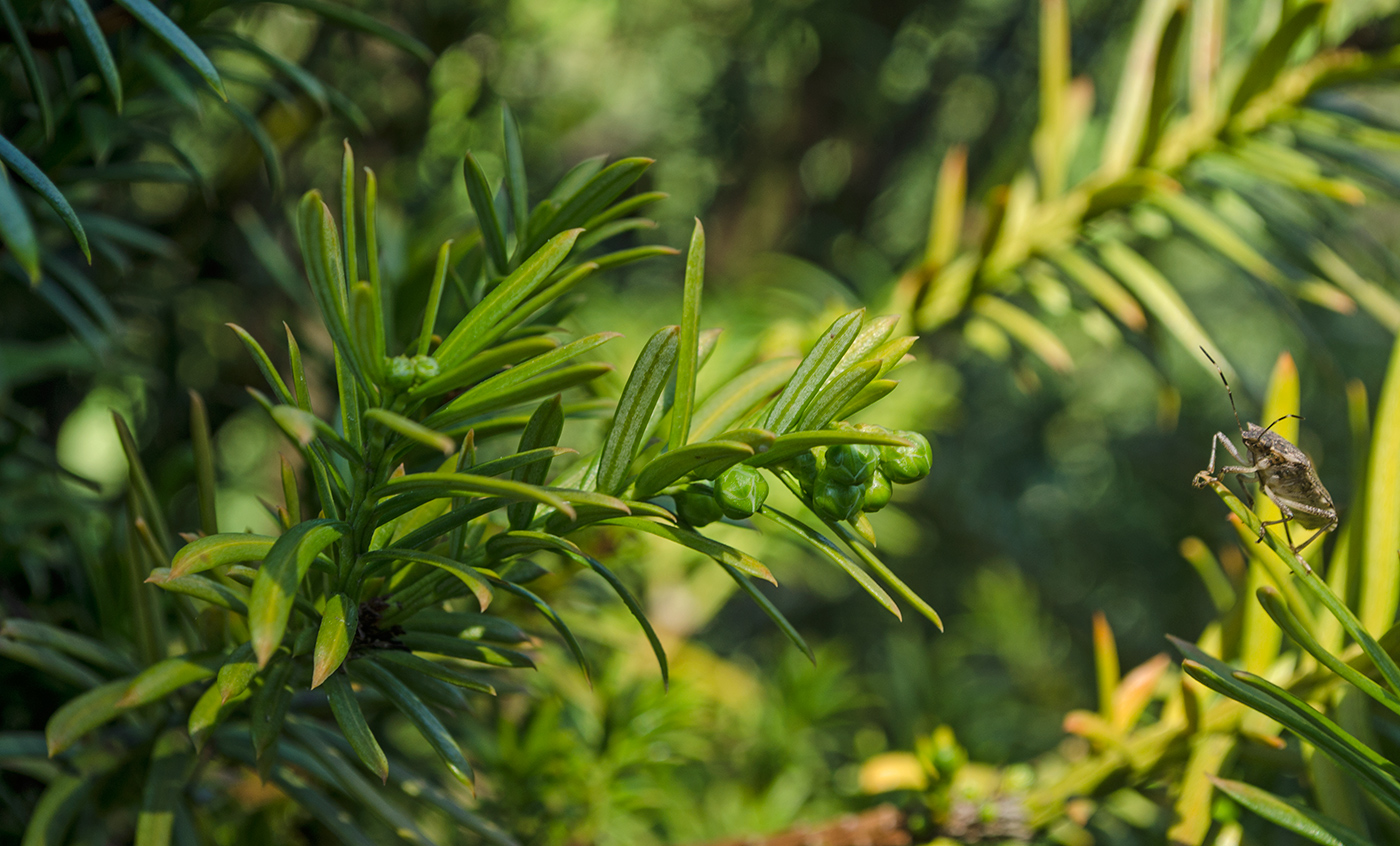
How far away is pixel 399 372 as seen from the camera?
30cm

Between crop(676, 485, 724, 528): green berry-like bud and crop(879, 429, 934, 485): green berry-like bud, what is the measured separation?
0.07m

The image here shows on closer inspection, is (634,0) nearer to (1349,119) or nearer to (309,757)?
(1349,119)

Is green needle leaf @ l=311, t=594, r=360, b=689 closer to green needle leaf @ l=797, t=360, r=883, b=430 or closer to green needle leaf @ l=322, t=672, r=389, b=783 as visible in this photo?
green needle leaf @ l=322, t=672, r=389, b=783

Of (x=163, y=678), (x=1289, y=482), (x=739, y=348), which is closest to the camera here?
(x=163, y=678)

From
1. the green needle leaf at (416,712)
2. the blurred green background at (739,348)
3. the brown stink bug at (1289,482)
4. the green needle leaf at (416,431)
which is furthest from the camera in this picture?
the blurred green background at (739,348)

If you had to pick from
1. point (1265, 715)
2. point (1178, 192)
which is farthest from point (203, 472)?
point (1178, 192)

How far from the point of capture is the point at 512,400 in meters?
0.30

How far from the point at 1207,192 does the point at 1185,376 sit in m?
0.88

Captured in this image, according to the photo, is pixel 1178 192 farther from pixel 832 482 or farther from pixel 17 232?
pixel 17 232

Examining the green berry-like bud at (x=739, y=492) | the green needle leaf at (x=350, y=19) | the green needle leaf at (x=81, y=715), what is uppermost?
the green needle leaf at (x=350, y=19)

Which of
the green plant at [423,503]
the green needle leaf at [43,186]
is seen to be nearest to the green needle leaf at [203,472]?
the green plant at [423,503]

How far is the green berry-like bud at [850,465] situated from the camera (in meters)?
0.32

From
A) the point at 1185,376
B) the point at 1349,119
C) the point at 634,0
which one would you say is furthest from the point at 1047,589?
the point at 634,0

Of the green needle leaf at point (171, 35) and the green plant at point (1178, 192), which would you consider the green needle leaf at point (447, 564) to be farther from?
the green plant at point (1178, 192)
